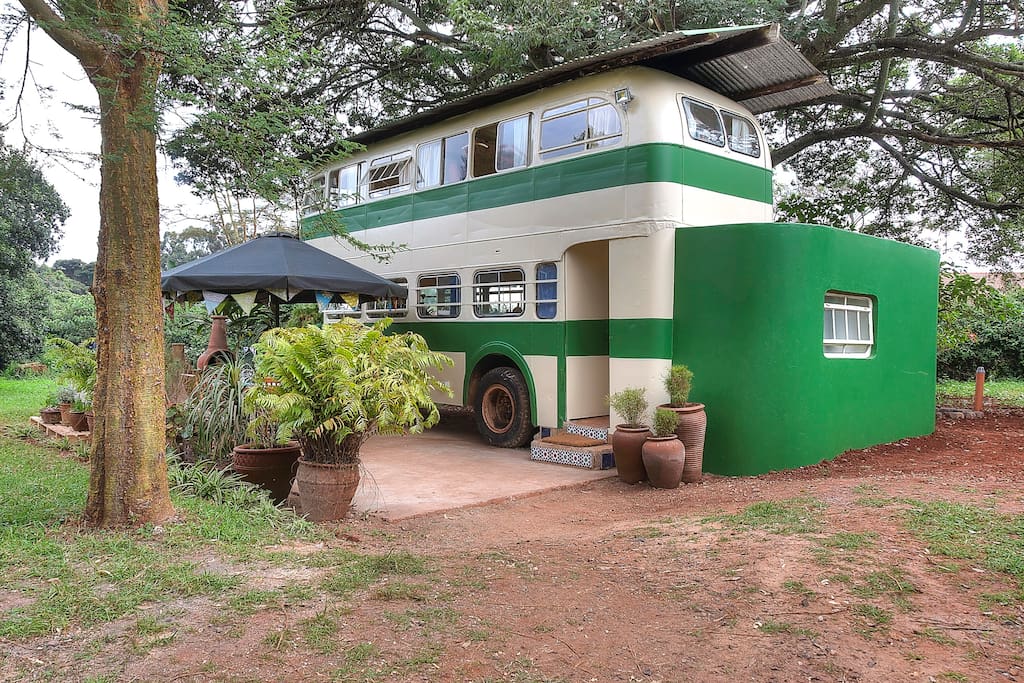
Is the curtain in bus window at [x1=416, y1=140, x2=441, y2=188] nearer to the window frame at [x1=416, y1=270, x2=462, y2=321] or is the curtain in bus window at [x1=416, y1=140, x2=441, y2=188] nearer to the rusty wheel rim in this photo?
the window frame at [x1=416, y1=270, x2=462, y2=321]

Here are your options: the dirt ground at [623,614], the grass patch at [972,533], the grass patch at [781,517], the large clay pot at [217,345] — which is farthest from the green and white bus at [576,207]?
the dirt ground at [623,614]

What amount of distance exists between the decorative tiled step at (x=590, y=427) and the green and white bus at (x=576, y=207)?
0.12m

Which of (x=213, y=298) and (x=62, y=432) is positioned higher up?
(x=213, y=298)

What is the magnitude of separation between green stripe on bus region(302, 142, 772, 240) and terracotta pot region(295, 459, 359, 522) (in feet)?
8.72

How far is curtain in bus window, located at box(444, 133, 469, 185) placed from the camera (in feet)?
34.1

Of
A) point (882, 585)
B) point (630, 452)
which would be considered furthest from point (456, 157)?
point (882, 585)

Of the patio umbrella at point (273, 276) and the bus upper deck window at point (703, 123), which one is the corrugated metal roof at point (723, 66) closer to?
the bus upper deck window at point (703, 123)

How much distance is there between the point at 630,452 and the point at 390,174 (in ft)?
20.3

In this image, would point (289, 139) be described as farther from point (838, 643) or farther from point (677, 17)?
point (677, 17)

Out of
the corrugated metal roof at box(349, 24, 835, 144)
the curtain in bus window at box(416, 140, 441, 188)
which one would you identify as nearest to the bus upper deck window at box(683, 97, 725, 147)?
the corrugated metal roof at box(349, 24, 835, 144)

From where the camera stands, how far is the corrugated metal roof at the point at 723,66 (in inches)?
308

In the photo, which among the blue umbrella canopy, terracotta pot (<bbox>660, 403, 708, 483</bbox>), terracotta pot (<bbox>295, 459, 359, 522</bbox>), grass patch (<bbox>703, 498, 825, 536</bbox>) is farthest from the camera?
the blue umbrella canopy

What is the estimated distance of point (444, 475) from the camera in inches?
323

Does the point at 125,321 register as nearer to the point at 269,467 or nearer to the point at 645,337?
the point at 269,467
